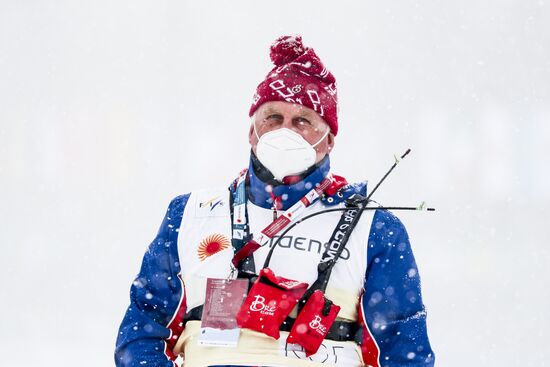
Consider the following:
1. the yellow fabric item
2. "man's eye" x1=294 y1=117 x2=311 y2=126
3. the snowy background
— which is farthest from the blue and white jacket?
the snowy background

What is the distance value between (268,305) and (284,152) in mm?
562

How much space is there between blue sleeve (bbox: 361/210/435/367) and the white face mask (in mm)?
374

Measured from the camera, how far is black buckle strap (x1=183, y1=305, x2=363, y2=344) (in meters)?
2.77

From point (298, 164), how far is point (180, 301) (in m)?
0.62

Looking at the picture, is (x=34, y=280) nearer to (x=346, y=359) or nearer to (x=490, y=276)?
(x=490, y=276)

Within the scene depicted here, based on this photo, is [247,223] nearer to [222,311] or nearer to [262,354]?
[222,311]

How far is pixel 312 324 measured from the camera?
2.69 m

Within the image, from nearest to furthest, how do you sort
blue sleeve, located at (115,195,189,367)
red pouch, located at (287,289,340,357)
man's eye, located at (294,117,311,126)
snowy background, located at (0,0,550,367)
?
red pouch, located at (287,289,340,357) → blue sleeve, located at (115,195,189,367) → man's eye, located at (294,117,311,126) → snowy background, located at (0,0,550,367)

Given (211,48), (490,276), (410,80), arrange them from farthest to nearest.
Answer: (211,48), (410,80), (490,276)

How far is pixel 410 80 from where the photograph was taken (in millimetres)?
36500

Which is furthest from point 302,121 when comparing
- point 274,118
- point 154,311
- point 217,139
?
point 217,139

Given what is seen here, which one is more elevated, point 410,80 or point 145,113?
point 410,80

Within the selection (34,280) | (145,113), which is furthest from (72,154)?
(34,280)

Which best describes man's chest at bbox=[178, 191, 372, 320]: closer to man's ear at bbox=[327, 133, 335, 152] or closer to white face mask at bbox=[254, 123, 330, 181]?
white face mask at bbox=[254, 123, 330, 181]
